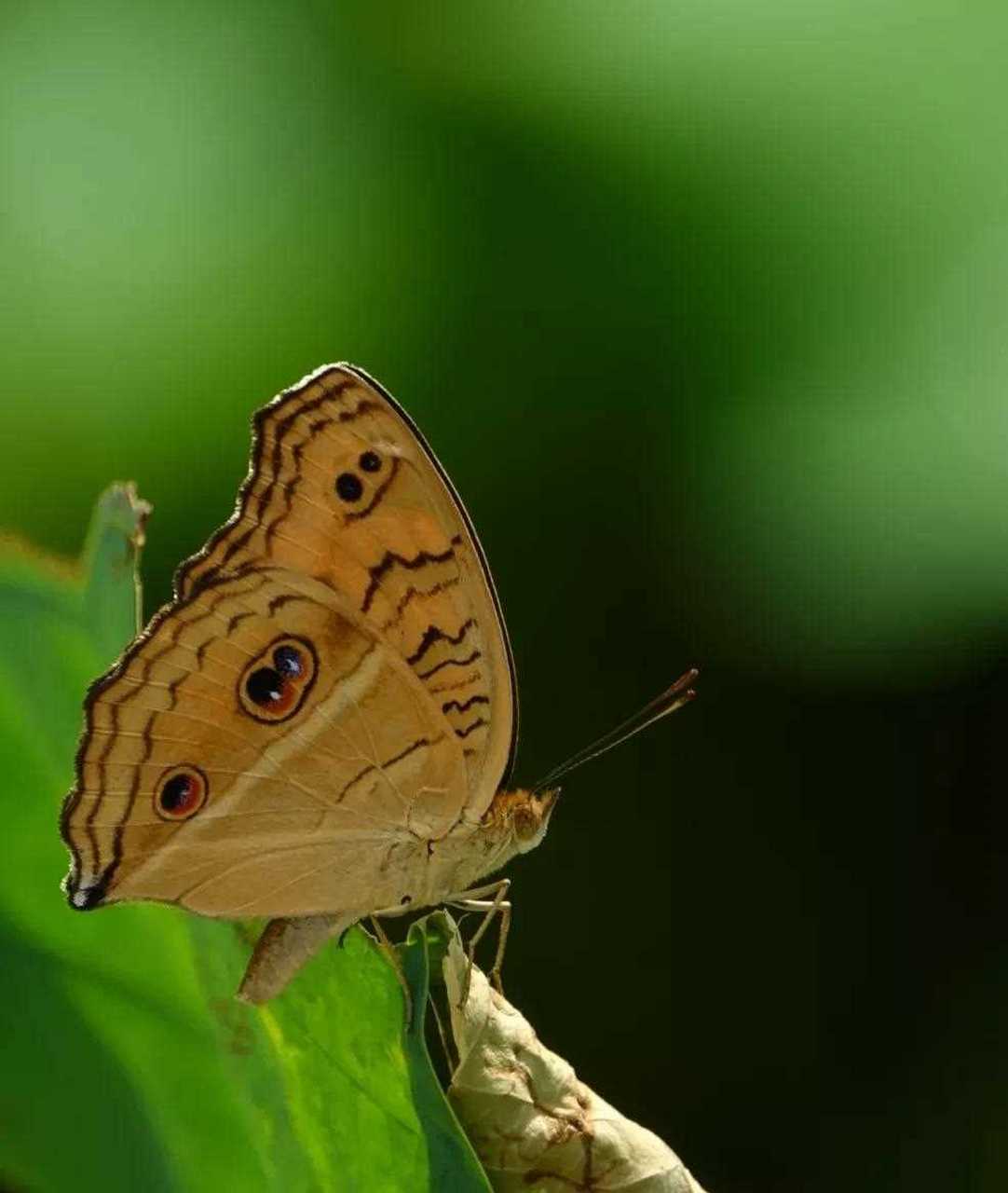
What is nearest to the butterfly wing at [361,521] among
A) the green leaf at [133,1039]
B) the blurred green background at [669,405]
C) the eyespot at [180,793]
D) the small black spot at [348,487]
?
the small black spot at [348,487]

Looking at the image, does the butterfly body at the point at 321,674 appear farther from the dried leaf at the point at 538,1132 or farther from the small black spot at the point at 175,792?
the dried leaf at the point at 538,1132

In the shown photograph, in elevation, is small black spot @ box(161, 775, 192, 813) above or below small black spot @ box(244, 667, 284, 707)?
below

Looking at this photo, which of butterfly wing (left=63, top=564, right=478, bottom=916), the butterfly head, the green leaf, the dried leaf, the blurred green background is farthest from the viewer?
the blurred green background

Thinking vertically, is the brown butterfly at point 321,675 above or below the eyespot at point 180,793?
above

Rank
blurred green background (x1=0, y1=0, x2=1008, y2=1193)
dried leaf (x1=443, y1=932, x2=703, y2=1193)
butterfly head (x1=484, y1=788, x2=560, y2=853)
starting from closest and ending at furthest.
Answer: dried leaf (x1=443, y1=932, x2=703, y2=1193) → butterfly head (x1=484, y1=788, x2=560, y2=853) → blurred green background (x1=0, y1=0, x2=1008, y2=1193)

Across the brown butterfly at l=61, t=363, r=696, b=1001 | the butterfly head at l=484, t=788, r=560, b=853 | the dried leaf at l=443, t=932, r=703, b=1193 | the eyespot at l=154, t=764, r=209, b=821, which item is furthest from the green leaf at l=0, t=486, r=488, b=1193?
the butterfly head at l=484, t=788, r=560, b=853

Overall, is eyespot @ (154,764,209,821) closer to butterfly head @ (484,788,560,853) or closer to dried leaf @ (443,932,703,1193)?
butterfly head @ (484,788,560,853)

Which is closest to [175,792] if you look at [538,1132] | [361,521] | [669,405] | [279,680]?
[279,680]

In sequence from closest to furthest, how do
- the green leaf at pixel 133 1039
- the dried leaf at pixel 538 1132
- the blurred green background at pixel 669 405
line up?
the green leaf at pixel 133 1039
the dried leaf at pixel 538 1132
the blurred green background at pixel 669 405
